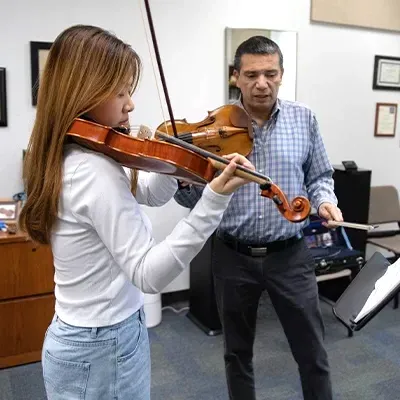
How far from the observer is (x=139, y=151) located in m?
1.05

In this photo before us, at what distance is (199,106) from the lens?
3250mm

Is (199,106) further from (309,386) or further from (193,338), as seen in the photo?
(309,386)

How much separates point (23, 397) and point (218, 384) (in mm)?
952

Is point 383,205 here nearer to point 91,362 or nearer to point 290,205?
point 290,205

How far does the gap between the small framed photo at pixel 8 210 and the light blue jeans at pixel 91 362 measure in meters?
1.69

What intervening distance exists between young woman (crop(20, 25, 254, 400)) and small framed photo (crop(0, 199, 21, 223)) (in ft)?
5.51

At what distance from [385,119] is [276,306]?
8.32 ft

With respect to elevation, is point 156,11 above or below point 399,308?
above

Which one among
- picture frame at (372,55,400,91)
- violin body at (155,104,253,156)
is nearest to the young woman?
Result: violin body at (155,104,253,156)

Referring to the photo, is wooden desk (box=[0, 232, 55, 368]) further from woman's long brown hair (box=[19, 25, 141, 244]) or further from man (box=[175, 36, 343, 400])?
woman's long brown hair (box=[19, 25, 141, 244])

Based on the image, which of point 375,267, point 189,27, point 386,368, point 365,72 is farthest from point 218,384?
point 365,72

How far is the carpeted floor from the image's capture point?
237 cm

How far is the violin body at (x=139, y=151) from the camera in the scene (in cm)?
100

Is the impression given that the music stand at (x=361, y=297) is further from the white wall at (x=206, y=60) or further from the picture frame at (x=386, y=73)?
the picture frame at (x=386, y=73)
